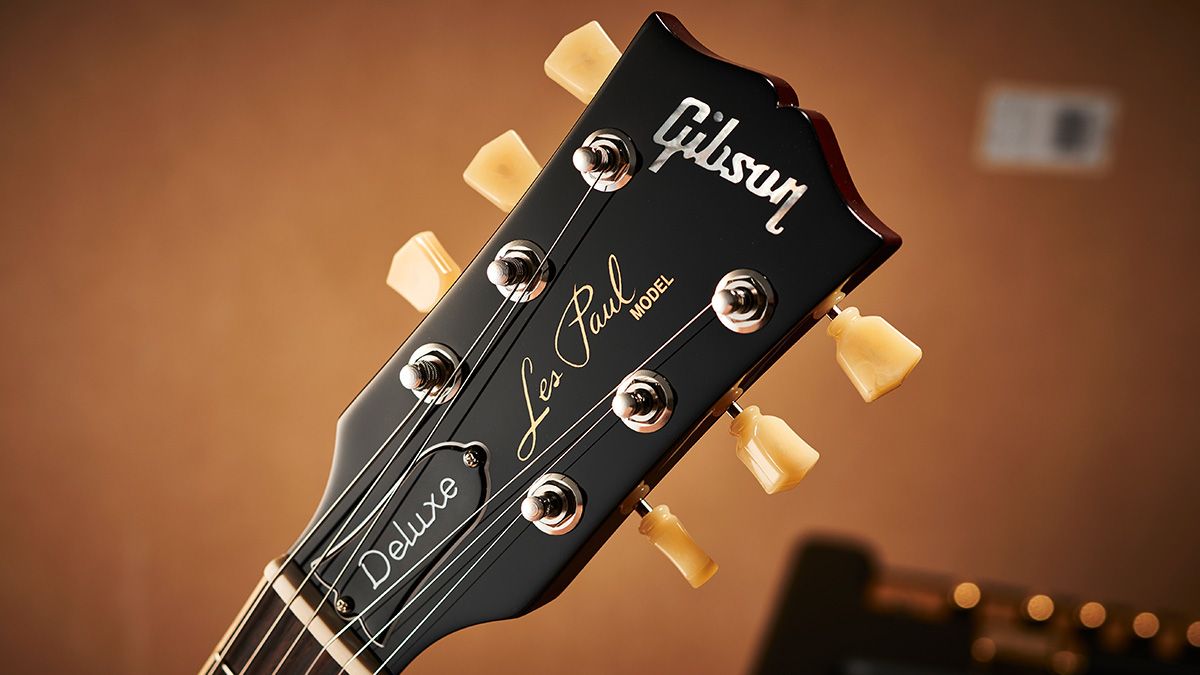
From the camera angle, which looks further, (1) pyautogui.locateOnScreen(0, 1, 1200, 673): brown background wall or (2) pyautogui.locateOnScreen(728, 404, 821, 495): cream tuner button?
(1) pyautogui.locateOnScreen(0, 1, 1200, 673): brown background wall

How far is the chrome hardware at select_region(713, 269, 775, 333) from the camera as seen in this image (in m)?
0.42

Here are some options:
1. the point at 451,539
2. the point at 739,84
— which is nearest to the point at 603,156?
the point at 739,84

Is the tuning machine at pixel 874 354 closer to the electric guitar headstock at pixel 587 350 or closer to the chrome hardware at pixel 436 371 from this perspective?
the electric guitar headstock at pixel 587 350

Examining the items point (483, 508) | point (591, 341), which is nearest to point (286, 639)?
point (483, 508)

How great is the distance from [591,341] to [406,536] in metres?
0.15

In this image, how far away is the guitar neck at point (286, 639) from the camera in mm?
544

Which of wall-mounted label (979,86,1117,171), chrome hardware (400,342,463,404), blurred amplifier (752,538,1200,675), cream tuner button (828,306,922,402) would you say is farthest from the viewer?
wall-mounted label (979,86,1117,171)

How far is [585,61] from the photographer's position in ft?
1.63

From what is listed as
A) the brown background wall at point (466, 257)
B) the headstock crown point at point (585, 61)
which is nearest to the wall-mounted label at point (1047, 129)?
the brown background wall at point (466, 257)

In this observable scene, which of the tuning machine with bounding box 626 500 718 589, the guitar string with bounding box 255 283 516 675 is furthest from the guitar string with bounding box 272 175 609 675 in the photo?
the tuning machine with bounding box 626 500 718 589

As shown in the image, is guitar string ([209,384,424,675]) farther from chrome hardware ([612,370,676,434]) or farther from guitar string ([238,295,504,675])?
chrome hardware ([612,370,676,434])

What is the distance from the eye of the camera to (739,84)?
44 centimetres

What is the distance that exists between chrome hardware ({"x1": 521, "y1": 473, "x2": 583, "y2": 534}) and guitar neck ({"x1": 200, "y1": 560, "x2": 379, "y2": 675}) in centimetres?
14

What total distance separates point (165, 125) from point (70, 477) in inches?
30.9
